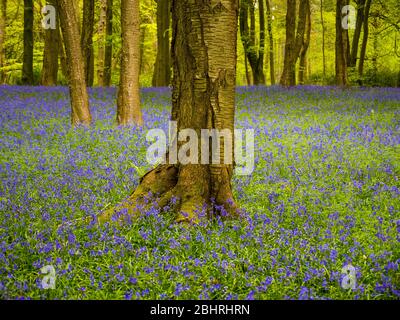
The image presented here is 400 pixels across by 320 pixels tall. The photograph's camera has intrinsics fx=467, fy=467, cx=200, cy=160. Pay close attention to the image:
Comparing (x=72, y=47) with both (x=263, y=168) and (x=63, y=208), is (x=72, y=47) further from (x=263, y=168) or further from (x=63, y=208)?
(x=63, y=208)

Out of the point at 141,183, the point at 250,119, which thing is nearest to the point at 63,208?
the point at 141,183

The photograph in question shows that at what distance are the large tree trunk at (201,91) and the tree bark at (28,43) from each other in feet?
68.3

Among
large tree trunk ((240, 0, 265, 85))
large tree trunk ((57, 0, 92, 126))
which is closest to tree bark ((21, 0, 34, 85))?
large tree trunk ((240, 0, 265, 85))

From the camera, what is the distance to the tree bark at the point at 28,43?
2403cm

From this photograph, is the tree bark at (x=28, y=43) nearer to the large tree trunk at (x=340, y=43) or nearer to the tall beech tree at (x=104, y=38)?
the tall beech tree at (x=104, y=38)

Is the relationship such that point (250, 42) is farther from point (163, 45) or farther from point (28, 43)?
point (28, 43)

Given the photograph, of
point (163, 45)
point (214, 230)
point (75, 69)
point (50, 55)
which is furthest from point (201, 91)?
point (50, 55)

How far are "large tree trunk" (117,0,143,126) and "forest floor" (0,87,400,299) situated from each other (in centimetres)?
161

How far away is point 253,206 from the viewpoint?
607cm

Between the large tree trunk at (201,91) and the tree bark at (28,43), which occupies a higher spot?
the tree bark at (28,43)

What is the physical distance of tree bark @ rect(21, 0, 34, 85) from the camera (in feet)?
78.8

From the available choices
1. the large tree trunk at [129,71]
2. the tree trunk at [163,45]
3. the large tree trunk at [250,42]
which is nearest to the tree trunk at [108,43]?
the tree trunk at [163,45]

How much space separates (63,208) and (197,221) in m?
1.71

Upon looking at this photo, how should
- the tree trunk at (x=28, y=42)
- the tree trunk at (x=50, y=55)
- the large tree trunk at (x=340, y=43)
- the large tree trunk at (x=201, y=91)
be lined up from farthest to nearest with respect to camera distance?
the tree trunk at (x=28, y=42), the tree trunk at (x=50, y=55), the large tree trunk at (x=340, y=43), the large tree trunk at (x=201, y=91)
